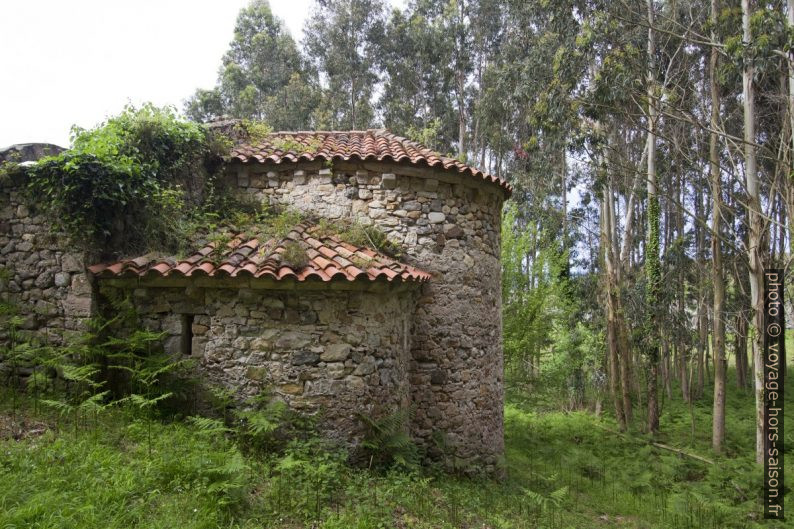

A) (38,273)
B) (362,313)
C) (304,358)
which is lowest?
(304,358)

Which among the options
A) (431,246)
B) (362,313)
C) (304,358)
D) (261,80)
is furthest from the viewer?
(261,80)

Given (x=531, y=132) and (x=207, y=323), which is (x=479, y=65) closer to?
(x=531, y=132)

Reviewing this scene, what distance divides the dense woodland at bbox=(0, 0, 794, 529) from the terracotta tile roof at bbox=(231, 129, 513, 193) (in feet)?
2.99

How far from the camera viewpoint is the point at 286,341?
5734mm

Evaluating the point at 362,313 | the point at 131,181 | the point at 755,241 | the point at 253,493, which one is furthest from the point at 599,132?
the point at 253,493

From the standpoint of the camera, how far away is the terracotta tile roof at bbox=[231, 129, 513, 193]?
23.8 feet

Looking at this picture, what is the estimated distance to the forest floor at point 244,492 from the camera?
367 centimetres

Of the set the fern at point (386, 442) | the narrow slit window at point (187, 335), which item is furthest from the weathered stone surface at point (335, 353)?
the narrow slit window at point (187, 335)

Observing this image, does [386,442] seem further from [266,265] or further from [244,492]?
[266,265]

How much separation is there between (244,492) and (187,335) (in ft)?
7.81

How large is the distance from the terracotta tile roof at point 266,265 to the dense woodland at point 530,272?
0.66 meters

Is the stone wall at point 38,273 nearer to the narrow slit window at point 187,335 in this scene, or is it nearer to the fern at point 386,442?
the narrow slit window at point 187,335

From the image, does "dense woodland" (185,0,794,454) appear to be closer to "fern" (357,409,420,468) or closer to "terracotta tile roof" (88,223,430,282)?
"terracotta tile roof" (88,223,430,282)

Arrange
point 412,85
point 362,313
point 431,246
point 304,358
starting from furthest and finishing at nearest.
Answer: point 412,85 → point 431,246 → point 362,313 → point 304,358
